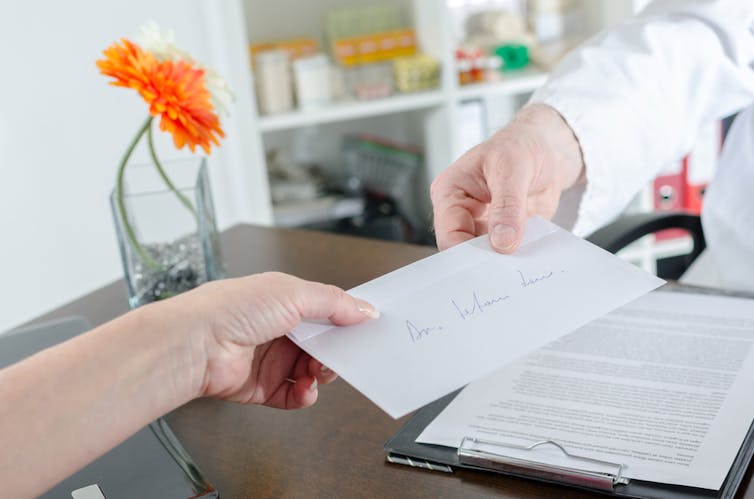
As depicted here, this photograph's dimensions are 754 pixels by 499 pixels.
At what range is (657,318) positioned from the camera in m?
0.73

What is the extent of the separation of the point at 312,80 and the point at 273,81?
10cm

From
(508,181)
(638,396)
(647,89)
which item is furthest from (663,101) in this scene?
(638,396)

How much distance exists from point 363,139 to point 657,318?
175 cm

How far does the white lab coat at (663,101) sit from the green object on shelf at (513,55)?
4.16 ft

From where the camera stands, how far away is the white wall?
1871mm

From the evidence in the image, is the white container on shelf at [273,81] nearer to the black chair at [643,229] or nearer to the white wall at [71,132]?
the white wall at [71,132]

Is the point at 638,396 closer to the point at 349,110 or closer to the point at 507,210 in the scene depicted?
the point at 507,210

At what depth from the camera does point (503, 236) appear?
66 cm

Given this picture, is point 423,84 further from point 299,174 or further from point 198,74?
point 198,74

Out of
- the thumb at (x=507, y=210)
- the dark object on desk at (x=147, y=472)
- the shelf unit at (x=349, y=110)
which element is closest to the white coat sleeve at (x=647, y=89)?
the thumb at (x=507, y=210)

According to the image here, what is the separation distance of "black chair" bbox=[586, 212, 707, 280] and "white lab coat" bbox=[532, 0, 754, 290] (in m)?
0.02

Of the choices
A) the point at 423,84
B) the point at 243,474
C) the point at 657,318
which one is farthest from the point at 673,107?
the point at 423,84

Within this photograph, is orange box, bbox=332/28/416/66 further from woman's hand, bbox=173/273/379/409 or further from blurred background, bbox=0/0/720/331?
woman's hand, bbox=173/273/379/409

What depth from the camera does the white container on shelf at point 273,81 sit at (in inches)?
83.4
